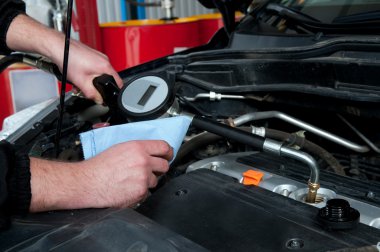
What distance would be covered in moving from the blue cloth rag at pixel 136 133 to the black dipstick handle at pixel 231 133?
0.04m

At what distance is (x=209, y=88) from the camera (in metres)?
1.33

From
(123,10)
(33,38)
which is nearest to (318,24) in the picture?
(33,38)

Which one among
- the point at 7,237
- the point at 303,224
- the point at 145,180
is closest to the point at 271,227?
the point at 303,224

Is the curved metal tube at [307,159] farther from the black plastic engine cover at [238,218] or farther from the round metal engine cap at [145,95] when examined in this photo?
the round metal engine cap at [145,95]

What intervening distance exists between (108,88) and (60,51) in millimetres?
277

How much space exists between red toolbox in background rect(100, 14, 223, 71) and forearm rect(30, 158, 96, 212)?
2379 millimetres

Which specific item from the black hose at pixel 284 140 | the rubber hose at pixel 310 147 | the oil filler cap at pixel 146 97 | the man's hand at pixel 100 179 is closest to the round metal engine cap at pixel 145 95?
the oil filler cap at pixel 146 97

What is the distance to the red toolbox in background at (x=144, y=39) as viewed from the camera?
3164mm

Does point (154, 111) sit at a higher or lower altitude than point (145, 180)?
higher

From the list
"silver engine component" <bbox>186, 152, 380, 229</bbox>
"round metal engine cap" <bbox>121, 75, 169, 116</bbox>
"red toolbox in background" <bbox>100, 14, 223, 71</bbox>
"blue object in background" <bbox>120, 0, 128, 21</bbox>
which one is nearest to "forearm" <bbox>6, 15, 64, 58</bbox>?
"round metal engine cap" <bbox>121, 75, 169, 116</bbox>

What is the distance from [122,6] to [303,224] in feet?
13.3

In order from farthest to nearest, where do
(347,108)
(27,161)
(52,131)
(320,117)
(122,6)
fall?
(122,6) → (320,117) → (52,131) → (347,108) → (27,161)

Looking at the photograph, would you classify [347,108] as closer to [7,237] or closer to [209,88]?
[209,88]

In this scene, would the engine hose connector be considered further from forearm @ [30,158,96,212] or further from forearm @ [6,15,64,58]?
forearm @ [6,15,64,58]
